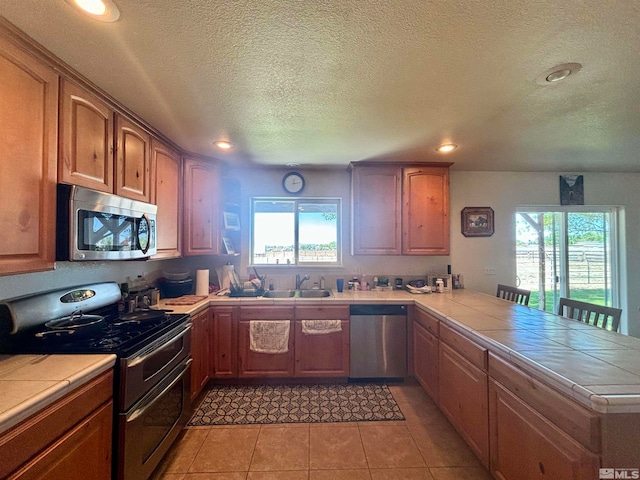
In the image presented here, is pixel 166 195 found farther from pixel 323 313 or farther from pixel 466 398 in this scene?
pixel 466 398

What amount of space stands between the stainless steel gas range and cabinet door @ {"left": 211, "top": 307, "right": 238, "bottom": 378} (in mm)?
747

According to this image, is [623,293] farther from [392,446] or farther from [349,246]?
[392,446]

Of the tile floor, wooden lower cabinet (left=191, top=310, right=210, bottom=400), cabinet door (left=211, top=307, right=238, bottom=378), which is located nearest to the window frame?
cabinet door (left=211, top=307, right=238, bottom=378)

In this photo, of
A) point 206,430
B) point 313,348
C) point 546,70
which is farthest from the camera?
point 313,348

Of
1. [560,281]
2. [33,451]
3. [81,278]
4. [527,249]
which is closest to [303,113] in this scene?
[81,278]

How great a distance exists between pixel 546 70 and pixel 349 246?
7.92 ft

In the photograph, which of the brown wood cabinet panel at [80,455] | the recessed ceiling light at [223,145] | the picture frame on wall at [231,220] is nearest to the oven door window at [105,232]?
the brown wood cabinet panel at [80,455]

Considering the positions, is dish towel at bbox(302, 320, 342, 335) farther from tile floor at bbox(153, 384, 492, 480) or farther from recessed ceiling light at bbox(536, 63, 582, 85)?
recessed ceiling light at bbox(536, 63, 582, 85)

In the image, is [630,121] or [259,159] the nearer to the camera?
[630,121]

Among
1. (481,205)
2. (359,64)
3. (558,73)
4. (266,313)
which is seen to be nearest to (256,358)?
(266,313)

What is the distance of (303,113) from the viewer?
6.39 ft

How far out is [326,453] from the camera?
1.90 m

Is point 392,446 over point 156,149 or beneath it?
beneath

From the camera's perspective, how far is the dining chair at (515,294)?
2727 mm
